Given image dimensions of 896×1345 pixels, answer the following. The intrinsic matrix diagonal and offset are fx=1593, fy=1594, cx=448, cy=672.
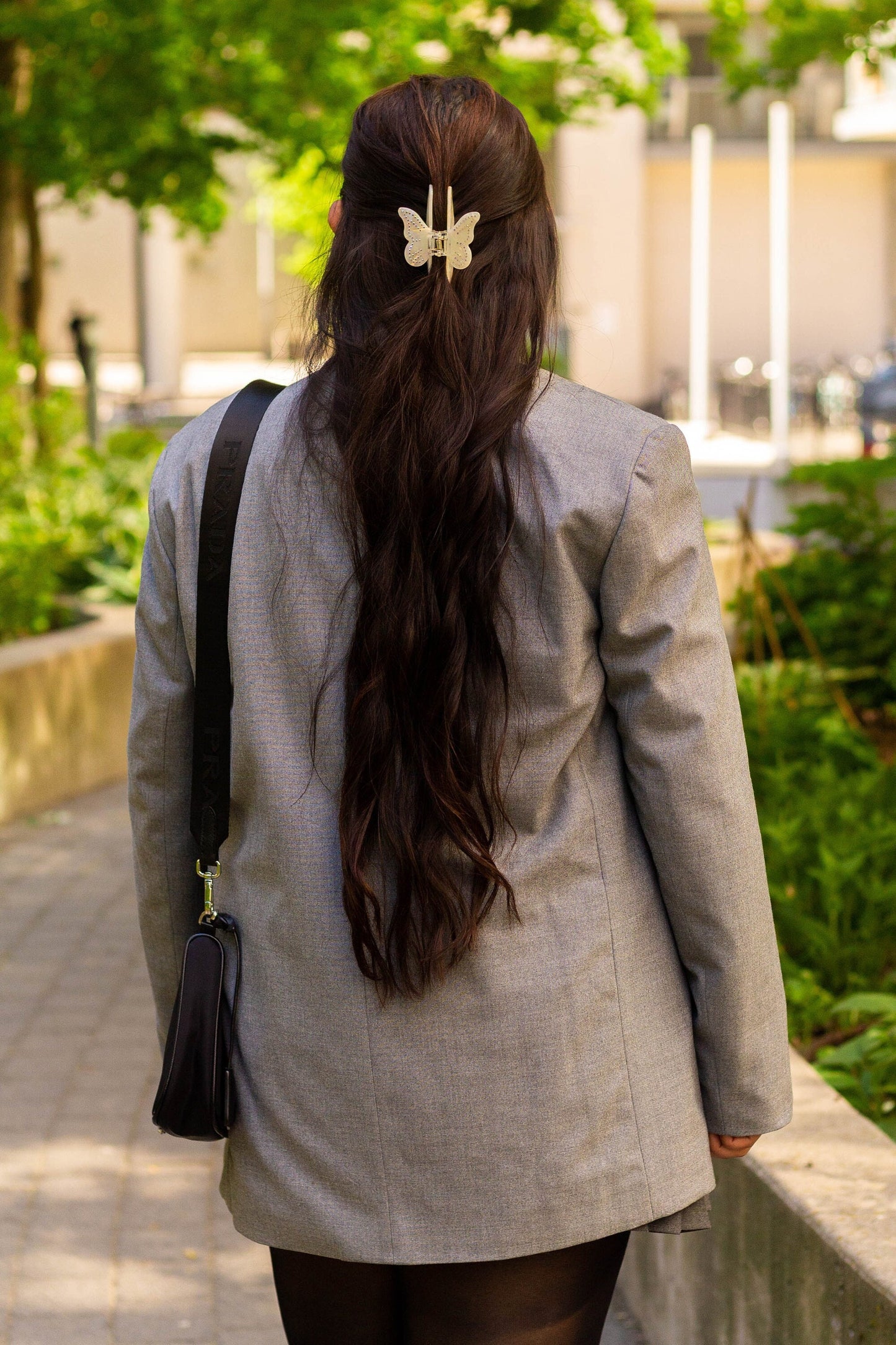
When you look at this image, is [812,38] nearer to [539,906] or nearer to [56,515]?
[56,515]

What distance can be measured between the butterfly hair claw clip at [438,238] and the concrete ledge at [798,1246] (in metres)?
1.47

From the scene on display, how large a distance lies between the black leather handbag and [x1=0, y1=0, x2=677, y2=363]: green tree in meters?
7.52

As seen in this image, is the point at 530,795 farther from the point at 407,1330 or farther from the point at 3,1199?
the point at 3,1199

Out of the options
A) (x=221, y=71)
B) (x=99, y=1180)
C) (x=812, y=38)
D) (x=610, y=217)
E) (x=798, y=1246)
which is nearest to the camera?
(x=798, y=1246)

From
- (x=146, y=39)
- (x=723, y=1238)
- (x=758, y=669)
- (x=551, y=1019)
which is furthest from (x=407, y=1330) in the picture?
(x=146, y=39)

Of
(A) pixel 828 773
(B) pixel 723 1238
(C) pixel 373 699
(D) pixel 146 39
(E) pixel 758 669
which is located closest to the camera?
(C) pixel 373 699

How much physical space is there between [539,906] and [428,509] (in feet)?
1.38

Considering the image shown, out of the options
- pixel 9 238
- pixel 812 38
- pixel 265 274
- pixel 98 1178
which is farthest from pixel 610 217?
pixel 98 1178

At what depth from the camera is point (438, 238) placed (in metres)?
A: 1.57

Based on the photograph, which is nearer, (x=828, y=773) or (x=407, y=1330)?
(x=407, y=1330)

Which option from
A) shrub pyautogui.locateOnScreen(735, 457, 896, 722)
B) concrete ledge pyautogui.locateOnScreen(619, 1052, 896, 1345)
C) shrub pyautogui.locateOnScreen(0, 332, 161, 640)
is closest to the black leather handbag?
concrete ledge pyautogui.locateOnScreen(619, 1052, 896, 1345)

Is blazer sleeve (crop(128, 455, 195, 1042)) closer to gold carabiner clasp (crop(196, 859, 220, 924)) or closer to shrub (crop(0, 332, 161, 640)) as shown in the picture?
gold carabiner clasp (crop(196, 859, 220, 924))

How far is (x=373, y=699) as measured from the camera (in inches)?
62.1

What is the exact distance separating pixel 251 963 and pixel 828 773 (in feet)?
12.4
